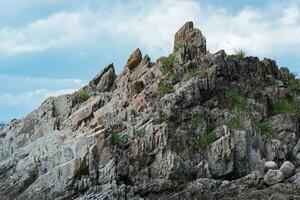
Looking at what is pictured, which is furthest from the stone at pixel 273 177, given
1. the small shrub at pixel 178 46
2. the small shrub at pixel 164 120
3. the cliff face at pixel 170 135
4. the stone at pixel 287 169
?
the small shrub at pixel 178 46

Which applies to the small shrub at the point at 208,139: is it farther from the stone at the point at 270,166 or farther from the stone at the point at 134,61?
the stone at the point at 134,61

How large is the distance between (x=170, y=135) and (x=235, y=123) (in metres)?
3.30

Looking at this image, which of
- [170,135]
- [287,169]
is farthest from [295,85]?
[287,169]

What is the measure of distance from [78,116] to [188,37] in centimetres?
785

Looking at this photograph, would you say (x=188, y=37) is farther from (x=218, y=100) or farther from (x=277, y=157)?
(x=277, y=157)

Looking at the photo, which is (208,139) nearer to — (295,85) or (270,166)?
(270,166)

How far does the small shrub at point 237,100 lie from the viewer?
32.4m

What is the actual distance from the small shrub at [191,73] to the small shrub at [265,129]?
13.8 ft

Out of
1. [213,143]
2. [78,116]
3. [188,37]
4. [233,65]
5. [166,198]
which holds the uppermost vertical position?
[188,37]

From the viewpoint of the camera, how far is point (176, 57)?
35.4 m

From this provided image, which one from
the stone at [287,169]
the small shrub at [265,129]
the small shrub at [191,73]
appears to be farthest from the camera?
the small shrub at [191,73]

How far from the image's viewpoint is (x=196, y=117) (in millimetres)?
30984

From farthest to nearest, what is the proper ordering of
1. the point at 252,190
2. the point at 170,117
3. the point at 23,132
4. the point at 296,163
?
the point at 23,132 → the point at 170,117 → the point at 296,163 → the point at 252,190

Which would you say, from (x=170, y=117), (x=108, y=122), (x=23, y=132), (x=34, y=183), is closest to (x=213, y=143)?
(x=170, y=117)
